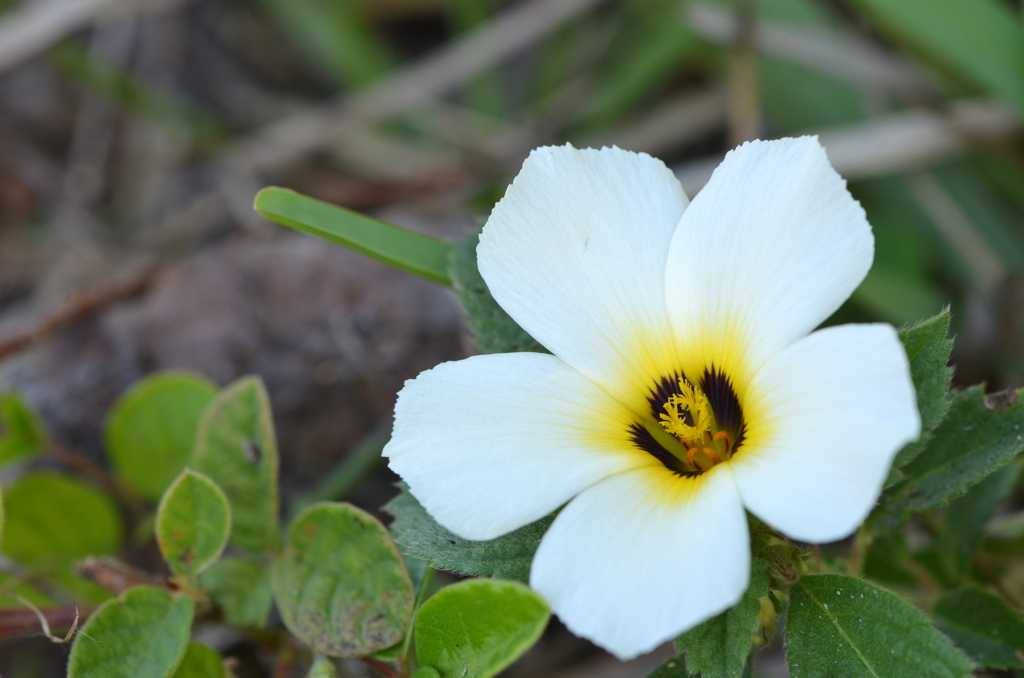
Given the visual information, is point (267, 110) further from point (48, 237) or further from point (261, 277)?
point (261, 277)

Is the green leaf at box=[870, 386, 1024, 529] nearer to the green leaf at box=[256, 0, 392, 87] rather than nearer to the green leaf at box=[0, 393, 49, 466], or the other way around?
the green leaf at box=[0, 393, 49, 466]

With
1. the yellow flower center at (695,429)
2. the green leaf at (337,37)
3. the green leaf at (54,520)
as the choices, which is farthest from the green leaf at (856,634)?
the green leaf at (337,37)

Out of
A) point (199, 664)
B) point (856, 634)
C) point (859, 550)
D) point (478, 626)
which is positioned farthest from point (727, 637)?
point (199, 664)

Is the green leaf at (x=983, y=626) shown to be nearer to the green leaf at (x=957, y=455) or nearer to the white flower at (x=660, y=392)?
the green leaf at (x=957, y=455)

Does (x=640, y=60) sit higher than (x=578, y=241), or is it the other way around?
(x=578, y=241)

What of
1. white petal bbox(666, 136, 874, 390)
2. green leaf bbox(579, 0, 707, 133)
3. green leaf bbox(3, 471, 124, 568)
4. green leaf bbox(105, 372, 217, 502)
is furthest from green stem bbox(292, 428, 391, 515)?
green leaf bbox(579, 0, 707, 133)

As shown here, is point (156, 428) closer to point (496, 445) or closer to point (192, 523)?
point (192, 523)
